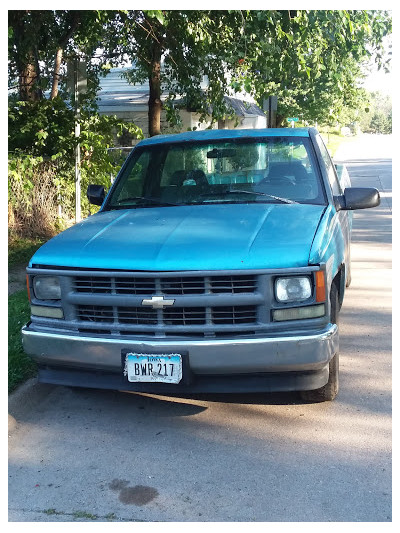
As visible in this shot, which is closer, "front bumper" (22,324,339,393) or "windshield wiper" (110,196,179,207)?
"front bumper" (22,324,339,393)

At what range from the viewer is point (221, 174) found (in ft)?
18.1

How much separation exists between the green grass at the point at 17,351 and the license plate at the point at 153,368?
126 centimetres

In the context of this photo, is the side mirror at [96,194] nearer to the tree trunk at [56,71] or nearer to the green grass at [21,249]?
the green grass at [21,249]

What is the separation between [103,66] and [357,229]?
7.30 m

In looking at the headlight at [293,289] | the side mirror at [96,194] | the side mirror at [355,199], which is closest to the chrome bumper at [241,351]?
the headlight at [293,289]

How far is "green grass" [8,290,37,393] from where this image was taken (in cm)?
507

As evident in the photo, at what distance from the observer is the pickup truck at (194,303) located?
4012mm

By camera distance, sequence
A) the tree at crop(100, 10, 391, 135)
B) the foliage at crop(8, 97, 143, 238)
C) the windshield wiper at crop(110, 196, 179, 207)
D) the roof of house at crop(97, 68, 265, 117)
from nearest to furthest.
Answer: the windshield wiper at crop(110, 196, 179, 207), the tree at crop(100, 10, 391, 135), the foliage at crop(8, 97, 143, 238), the roof of house at crop(97, 68, 265, 117)

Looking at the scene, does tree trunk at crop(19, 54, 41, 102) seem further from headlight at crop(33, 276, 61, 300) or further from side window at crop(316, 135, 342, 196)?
headlight at crop(33, 276, 61, 300)

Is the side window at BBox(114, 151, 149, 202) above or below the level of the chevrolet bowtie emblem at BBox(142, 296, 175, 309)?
above

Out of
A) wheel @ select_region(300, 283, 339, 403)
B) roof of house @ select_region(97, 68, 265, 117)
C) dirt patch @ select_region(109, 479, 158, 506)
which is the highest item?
roof of house @ select_region(97, 68, 265, 117)

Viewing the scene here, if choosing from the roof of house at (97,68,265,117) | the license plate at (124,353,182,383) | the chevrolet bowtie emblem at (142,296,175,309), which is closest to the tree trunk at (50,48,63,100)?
the roof of house at (97,68,265,117)

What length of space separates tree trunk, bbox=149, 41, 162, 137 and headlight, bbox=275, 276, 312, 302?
34.4 ft
